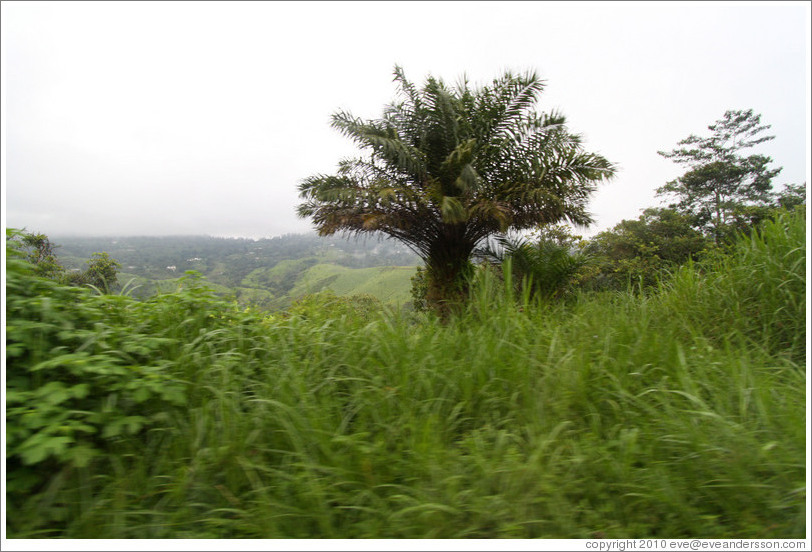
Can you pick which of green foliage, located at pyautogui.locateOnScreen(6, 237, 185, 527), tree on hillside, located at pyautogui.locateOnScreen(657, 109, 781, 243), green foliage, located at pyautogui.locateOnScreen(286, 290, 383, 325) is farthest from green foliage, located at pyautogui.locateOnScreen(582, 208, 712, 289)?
green foliage, located at pyautogui.locateOnScreen(6, 237, 185, 527)

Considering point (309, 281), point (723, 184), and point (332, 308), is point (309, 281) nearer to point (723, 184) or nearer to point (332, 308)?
point (332, 308)

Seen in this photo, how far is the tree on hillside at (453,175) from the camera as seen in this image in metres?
6.86

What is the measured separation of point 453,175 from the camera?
715 centimetres

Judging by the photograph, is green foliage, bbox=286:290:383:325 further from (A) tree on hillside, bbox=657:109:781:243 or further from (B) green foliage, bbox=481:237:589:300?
(A) tree on hillside, bbox=657:109:781:243

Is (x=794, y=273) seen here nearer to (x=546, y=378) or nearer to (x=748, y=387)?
(x=748, y=387)

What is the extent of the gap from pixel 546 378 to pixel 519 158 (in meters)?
5.72

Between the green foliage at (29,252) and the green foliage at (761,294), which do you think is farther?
the green foliage at (761,294)

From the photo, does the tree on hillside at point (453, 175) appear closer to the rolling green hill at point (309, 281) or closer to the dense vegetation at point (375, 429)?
the rolling green hill at point (309, 281)

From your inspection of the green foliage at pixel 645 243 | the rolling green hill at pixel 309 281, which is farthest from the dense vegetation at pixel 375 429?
the green foliage at pixel 645 243

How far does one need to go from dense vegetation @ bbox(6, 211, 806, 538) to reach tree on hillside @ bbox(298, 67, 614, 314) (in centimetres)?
428

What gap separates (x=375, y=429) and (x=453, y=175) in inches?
230

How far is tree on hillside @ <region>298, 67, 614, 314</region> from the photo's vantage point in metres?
6.86

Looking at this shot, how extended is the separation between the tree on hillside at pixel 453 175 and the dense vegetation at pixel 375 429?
428 centimetres

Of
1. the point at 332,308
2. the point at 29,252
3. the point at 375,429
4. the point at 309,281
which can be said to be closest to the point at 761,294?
the point at 375,429
